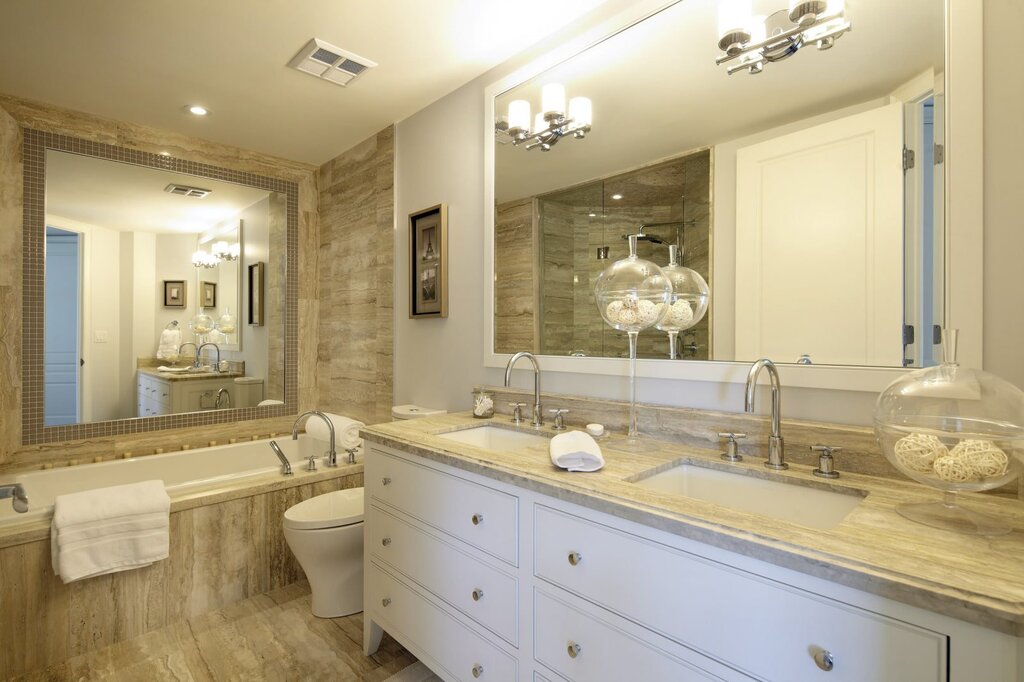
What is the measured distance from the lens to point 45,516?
2.00 metres

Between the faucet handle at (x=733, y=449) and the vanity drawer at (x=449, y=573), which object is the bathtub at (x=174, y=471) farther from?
the faucet handle at (x=733, y=449)

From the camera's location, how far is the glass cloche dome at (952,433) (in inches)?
33.3

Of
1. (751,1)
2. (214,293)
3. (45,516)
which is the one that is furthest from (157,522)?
(751,1)

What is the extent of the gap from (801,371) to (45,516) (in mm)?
2809

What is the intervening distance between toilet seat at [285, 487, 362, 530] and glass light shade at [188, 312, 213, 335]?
159 cm

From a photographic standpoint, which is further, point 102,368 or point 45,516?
point 102,368

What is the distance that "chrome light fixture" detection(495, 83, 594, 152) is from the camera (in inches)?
77.8

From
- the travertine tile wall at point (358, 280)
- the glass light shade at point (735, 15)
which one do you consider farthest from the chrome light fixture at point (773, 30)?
the travertine tile wall at point (358, 280)

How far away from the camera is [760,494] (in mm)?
1273

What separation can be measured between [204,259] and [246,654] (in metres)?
2.52

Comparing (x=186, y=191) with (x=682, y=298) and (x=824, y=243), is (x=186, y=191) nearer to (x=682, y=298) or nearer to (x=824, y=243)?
(x=682, y=298)

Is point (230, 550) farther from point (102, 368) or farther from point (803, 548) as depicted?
point (803, 548)

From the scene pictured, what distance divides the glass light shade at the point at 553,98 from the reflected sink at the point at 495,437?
1312 millimetres

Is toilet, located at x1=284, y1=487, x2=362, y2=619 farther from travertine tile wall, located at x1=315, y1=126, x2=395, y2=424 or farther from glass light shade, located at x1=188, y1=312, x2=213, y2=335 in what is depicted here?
glass light shade, located at x1=188, y1=312, x2=213, y2=335
